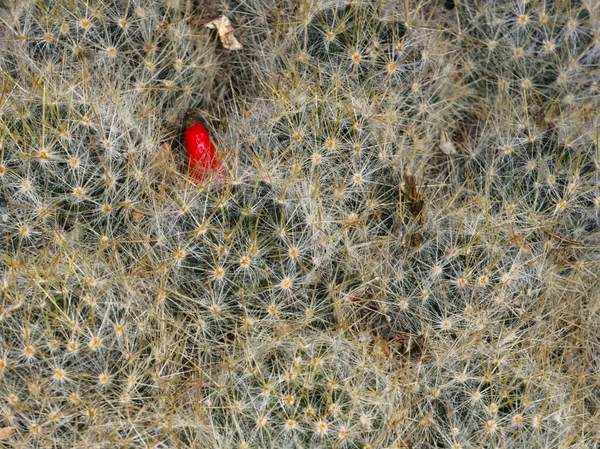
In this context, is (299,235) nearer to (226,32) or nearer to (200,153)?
(200,153)

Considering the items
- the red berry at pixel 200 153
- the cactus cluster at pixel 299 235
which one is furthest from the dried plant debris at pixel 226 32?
the red berry at pixel 200 153

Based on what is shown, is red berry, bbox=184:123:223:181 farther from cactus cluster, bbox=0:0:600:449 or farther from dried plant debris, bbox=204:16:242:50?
dried plant debris, bbox=204:16:242:50

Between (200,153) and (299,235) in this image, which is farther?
(200,153)

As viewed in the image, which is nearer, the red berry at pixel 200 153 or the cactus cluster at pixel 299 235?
the cactus cluster at pixel 299 235

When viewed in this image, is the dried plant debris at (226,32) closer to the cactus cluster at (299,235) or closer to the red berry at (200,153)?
the cactus cluster at (299,235)

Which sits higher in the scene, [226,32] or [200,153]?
[226,32]

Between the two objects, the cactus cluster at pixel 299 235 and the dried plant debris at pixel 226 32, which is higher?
the dried plant debris at pixel 226 32

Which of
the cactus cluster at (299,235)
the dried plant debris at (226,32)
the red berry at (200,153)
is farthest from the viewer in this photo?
the dried plant debris at (226,32)

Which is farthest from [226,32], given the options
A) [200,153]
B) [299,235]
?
[299,235]
